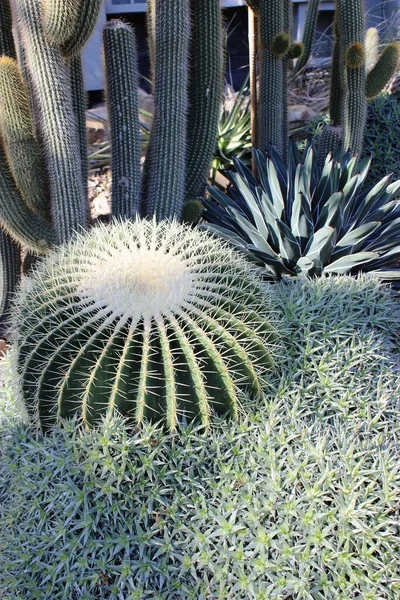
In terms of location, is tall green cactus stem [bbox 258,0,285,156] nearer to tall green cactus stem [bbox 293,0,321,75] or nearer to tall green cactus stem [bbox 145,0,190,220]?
tall green cactus stem [bbox 145,0,190,220]

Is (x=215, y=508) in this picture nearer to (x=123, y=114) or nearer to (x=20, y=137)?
(x=20, y=137)

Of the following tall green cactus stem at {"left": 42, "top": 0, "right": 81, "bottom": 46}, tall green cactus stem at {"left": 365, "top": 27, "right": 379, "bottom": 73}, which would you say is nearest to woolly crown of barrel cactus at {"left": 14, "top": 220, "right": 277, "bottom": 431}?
tall green cactus stem at {"left": 42, "top": 0, "right": 81, "bottom": 46}

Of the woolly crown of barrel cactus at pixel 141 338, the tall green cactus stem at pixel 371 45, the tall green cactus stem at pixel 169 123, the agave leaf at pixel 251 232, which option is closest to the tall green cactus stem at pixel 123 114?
the tall green cactus stem at pixel 169 123

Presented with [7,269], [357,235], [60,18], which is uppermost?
[60,18]

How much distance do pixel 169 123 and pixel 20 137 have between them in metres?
0.80

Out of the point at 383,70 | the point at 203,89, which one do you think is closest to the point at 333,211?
the point at 203,89

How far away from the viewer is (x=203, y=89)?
345 centimetres

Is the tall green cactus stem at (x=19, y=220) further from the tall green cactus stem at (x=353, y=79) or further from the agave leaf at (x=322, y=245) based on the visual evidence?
the tall green cactus stem at (x=353, y=79)

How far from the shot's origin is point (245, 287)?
6.78 feet

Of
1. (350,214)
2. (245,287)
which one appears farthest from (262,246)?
(245,287)

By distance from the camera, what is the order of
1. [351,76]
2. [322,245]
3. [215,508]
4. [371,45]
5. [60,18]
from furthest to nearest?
[371,45] → [351,76] → [322,245] → [60,18] → [215,508]

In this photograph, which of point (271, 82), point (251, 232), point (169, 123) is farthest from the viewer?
point (271, 82)

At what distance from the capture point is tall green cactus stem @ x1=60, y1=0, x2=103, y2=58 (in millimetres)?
2656

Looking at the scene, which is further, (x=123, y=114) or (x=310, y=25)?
(x=310, y=25)
